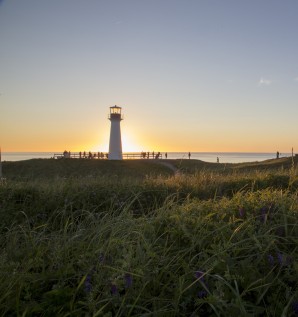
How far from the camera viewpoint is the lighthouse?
48188 mm

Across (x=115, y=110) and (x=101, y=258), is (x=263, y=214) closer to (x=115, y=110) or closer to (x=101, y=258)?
(x=101, y=258)

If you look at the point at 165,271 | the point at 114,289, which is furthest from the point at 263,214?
the point at 114,289

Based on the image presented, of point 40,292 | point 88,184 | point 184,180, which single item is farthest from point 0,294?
point 184,180

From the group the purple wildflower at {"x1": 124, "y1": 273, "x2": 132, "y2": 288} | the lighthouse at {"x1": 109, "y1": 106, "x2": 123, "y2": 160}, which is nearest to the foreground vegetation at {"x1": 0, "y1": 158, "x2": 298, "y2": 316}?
the purple wildflower at {"x1": 124, "y1": 273, "x2": 132, "y2": 288}

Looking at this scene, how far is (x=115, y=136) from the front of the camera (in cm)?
4847

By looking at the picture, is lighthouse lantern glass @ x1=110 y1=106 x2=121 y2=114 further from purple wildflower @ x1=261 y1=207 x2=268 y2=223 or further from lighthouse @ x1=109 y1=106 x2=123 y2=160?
purple wildflower @ x1=261 y1=207 x2=268 y2=223

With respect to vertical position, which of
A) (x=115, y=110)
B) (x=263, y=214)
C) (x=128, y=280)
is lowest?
(x=128, y=280)

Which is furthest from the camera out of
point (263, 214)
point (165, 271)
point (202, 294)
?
point (263, 214)

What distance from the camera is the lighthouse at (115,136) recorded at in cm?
4819

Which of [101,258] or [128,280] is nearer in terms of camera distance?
[128,280]

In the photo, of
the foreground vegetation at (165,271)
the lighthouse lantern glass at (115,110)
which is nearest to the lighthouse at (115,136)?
the lighthouse lantern glass at (115,110)

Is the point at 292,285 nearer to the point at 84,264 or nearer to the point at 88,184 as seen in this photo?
the point at 84,264

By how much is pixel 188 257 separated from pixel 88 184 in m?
5.81

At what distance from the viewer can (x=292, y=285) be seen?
8.78 ft
